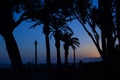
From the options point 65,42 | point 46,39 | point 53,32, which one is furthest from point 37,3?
point 65,42

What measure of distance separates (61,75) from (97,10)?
18.4 feet

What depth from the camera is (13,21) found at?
19.0m

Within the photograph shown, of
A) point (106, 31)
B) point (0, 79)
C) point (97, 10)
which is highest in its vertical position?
point (97, 10)

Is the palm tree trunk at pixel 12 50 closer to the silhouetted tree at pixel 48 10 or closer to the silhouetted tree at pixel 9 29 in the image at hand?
the silhouetted tree at pixel 9 29

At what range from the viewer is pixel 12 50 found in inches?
727

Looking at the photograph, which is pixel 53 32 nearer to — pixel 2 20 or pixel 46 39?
pixel 46 39

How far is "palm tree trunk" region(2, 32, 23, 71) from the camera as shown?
18.3 metres

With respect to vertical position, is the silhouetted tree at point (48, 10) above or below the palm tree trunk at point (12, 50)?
above

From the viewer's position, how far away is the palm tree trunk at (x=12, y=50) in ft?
60.0

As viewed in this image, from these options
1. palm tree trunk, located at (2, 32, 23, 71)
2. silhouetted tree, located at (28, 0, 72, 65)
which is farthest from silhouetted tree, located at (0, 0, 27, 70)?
silhouetted tree, located at (28, 0, 72, 65)

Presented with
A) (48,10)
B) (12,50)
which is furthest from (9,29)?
(48,10)

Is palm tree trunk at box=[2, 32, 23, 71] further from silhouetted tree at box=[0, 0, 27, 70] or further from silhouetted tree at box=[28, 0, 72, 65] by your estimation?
silhouetted tree at box=[28, 0, 72, 65]

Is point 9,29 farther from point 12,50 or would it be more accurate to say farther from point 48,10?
point 48,10

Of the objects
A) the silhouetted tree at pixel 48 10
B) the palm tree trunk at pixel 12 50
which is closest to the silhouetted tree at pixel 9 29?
the palm tree trunk at pixel 12 50
